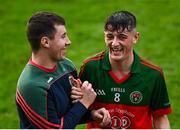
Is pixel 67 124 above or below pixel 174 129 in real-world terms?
above

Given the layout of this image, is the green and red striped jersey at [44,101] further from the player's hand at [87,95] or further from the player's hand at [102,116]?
the player's hand at [102,116]

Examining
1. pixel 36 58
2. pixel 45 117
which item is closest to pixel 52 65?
pixel 36 58

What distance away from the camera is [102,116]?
3885 mm

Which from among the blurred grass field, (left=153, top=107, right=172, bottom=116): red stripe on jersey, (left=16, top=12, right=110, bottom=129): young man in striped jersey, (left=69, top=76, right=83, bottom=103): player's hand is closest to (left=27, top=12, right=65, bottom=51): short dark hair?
(left=16, top=12, right=110, bottom=129): young man in striped jersey

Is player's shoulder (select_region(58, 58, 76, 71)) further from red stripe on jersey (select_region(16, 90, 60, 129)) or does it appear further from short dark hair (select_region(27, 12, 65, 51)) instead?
red stripe on jersey (select_region(16, 90, 60, 129))

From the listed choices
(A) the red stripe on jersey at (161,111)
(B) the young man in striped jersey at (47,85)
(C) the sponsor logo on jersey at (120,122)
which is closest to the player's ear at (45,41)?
(B) the young man in striped jersey at (47,85)

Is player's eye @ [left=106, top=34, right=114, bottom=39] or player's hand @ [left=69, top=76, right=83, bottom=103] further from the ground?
player's eye @ [left=106, top=34, right=114, bottom=39]

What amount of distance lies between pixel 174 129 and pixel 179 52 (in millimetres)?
2436

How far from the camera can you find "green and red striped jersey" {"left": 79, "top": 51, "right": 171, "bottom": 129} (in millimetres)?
4102

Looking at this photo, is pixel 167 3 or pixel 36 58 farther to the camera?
pixel 167 3

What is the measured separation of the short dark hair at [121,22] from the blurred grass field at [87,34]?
102 inches

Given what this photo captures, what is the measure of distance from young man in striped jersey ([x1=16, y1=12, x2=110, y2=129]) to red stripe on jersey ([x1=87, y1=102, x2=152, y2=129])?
0.37 m

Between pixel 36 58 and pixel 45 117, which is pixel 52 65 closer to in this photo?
pixel 36 58

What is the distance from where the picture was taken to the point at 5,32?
9.24 metres
